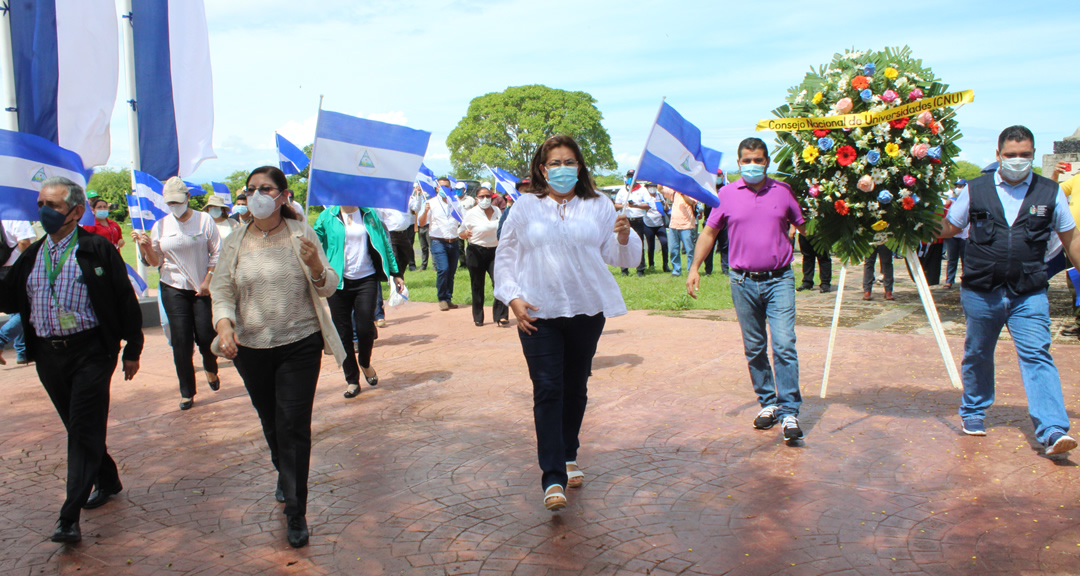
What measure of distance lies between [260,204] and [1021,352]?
4596 mm

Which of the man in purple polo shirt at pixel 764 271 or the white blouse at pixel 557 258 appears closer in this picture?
the white blouse at pixel 557 258

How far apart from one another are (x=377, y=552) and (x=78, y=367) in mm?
1959

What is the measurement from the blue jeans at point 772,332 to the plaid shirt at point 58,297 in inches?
159

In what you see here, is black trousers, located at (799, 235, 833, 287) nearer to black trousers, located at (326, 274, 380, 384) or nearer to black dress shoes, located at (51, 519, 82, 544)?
black trousers, located at (326, 274, 380, 384)

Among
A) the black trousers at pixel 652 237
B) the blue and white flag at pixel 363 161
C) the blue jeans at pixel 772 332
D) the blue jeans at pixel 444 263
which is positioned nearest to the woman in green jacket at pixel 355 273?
the blue and white flag at pixel 363 161

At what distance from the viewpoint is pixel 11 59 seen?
356 inches

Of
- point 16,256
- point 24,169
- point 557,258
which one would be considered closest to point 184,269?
point 24,169

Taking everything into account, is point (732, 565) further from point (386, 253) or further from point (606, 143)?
point (606, 143)

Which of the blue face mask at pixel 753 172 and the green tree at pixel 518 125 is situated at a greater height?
the green tree at pixel 518 125

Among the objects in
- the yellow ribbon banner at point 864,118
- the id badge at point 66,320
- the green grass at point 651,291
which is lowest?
the green grass at point 651,291

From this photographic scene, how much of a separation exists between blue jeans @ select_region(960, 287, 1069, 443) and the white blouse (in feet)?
8.18

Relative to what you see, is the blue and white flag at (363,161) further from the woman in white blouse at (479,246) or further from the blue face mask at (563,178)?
the woman in white blouse at (479,246)

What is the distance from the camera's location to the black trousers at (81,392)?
4.23 m

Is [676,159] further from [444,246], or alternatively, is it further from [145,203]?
[444,246]
